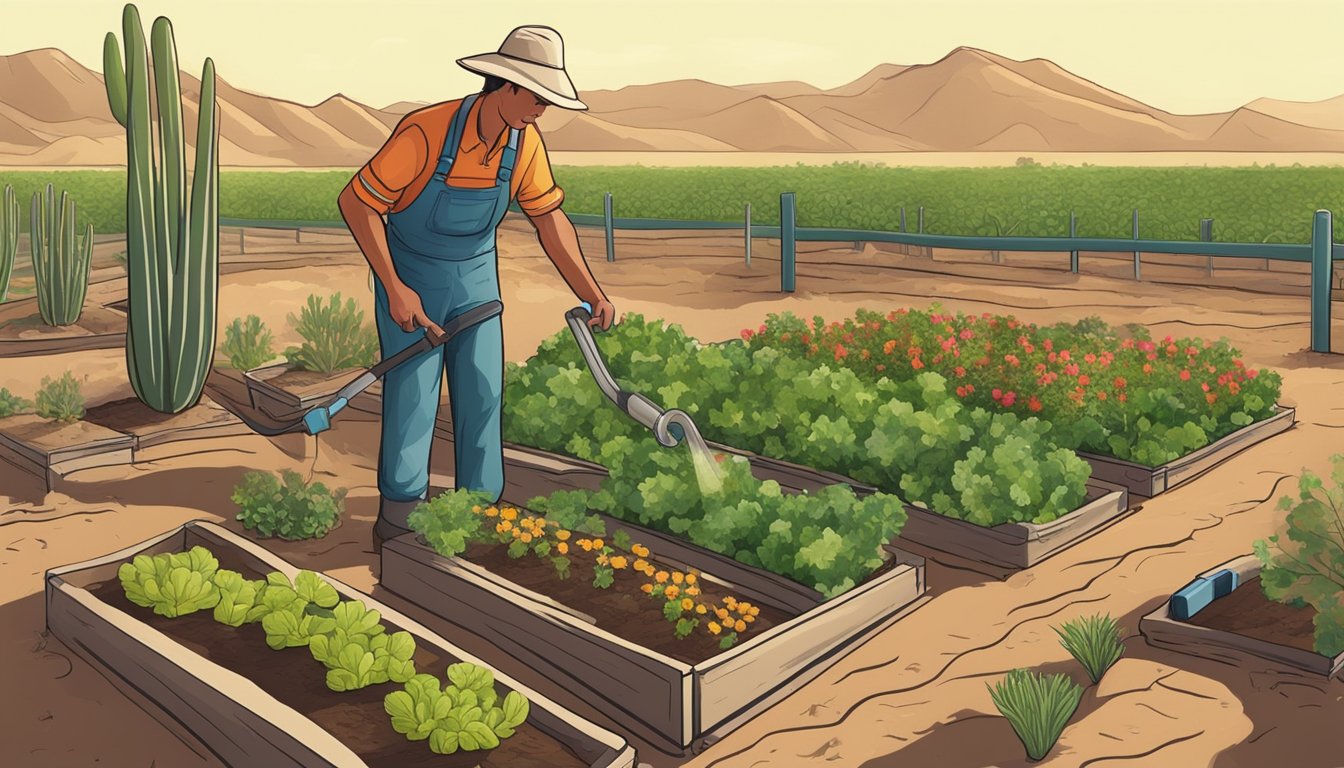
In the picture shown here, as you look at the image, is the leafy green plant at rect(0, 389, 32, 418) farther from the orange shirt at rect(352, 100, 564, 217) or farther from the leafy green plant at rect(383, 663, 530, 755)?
the leafy green plant at rect(383, 663, 530, 755)

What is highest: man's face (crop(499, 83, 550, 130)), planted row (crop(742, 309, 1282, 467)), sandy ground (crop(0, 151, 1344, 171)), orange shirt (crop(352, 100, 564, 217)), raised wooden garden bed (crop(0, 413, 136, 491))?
sandy ground (crop(0, 151, 1344, 171))

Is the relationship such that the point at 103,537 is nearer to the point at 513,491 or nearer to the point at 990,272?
the point at 513,491

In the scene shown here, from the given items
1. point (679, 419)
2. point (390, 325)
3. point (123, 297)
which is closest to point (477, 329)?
point (390, 325)

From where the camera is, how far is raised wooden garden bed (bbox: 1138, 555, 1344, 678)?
4.10 meters

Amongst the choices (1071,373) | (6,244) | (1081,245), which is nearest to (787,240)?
(1081,245)

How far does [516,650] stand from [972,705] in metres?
1.60

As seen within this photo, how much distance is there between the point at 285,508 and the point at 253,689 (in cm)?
211

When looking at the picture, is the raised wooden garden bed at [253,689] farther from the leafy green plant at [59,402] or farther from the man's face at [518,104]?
the leafy green plant at [59,402]

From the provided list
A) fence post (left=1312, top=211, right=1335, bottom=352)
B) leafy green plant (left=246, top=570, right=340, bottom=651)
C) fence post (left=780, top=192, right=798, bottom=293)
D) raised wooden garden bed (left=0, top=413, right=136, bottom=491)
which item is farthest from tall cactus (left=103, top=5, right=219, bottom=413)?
fence post (left=1312, top=211, right=1335, bottom=352)

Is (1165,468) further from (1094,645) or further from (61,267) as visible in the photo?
(61,267)

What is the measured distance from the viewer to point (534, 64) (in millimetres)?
4746

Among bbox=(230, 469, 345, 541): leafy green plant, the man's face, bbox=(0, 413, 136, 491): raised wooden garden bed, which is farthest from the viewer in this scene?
bbox=(0, 413, 136, 491): raised wooden garden bed

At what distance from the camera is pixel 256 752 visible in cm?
346

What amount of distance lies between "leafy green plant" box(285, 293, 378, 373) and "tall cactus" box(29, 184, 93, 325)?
10.7 feet
